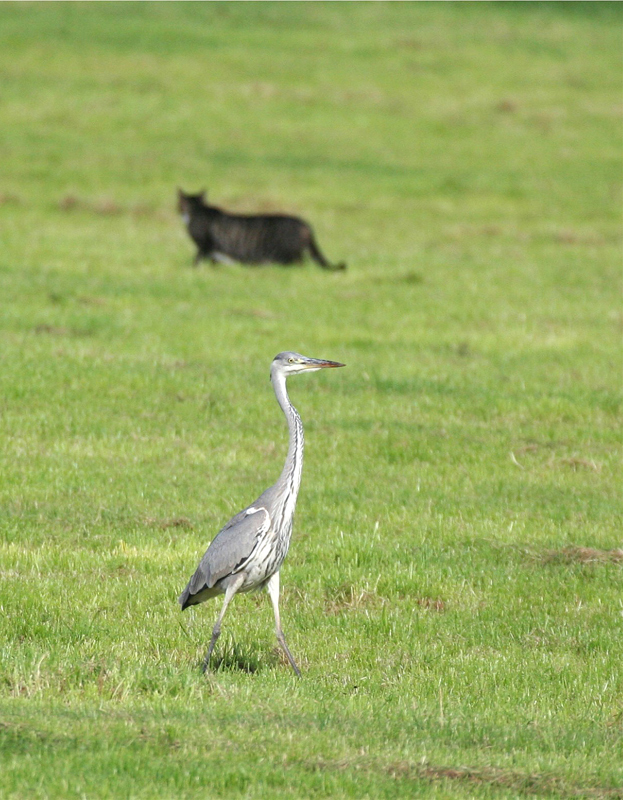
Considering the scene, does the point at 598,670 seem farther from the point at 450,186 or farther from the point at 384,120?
the point at 384,120

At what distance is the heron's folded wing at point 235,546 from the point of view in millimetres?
7977

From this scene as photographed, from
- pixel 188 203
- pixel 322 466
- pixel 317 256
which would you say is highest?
pixel 188 203

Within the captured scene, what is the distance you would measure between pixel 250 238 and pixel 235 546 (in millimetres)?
16847

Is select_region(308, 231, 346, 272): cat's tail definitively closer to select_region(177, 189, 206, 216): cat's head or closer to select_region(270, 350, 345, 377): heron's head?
select_region(177, 189, 206, 216): cat's head

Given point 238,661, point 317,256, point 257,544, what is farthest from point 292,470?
point 317,256

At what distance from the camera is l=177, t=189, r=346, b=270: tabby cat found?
2406 centimetres

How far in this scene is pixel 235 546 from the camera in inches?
314

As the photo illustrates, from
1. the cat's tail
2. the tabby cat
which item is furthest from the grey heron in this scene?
the tabby cat

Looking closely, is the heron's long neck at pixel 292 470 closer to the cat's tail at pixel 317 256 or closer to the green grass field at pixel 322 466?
the green grass field at pixel 322 466

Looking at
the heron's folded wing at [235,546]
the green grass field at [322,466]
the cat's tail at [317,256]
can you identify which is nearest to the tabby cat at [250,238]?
the cat's tail at [317,256]

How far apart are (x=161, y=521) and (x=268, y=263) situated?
44.4 ft

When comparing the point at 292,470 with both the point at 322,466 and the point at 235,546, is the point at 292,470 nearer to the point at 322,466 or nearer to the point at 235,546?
the point at 235,546

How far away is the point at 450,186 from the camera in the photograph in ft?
111

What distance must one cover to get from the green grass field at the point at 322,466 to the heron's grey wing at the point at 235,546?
2.14 feet
